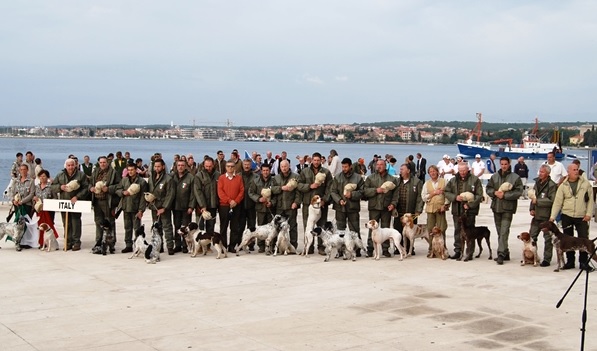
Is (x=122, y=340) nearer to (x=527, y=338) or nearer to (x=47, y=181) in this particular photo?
(x=527, y=338)

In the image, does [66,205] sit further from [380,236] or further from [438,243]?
[438,243]

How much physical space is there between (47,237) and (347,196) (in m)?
5.66

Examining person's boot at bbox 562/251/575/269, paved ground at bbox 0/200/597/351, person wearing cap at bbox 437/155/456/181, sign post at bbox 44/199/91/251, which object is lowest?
paved ground at bbox 0/200/597/351

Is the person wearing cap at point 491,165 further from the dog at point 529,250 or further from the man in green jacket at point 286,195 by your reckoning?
the man in green jacket at point 286,195

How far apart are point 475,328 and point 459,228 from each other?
475 cm

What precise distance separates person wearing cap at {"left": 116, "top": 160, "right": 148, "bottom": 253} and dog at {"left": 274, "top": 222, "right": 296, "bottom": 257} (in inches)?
101

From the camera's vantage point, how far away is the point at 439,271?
11258 mm

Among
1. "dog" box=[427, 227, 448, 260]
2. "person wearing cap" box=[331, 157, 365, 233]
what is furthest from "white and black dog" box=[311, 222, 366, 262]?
"dog" box=[427, 227, 448, 260]

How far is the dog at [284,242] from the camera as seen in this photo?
12.6 m

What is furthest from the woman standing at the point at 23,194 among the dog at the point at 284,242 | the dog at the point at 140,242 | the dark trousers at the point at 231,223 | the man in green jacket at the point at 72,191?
the dog at the point at 284,242

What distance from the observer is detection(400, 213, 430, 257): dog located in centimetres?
1244

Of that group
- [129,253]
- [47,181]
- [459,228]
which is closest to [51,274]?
[129,253]

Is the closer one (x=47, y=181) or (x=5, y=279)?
(x=5, y=279)

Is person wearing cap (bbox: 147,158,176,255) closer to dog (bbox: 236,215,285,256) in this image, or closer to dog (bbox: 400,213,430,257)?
dog (bbox: 236,215,285,256)
